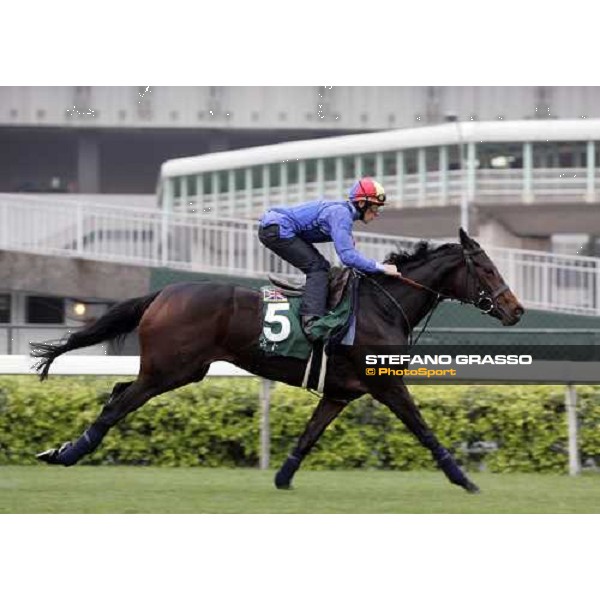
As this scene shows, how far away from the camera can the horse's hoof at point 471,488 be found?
710 centimetres

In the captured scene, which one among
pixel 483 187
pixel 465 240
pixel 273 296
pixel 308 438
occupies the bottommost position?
pixel 308 438

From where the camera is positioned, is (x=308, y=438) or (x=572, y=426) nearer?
(x=308, y=438)

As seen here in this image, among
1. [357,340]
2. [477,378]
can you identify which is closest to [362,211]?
[357,340]

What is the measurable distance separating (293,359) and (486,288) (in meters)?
1.06

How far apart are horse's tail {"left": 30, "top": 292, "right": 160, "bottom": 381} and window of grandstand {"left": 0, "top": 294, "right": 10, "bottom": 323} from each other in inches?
398

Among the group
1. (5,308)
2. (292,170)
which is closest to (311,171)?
(292,170)

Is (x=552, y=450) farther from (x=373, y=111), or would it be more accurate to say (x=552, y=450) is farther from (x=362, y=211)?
(x=373, y=111)

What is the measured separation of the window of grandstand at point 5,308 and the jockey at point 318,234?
418 inches

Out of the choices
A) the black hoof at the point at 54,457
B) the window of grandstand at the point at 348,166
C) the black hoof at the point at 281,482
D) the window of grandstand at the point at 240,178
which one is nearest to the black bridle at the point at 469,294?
the black hoof at the point at 281,482

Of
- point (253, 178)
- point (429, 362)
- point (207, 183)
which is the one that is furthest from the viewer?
point (207, 183)

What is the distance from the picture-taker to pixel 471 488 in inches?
281

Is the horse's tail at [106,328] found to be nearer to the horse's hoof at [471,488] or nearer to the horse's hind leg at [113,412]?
the horse's hind leg at [113,412]

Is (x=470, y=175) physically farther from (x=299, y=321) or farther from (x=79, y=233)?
(x=299, y=321)

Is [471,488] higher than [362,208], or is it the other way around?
[362,208]
